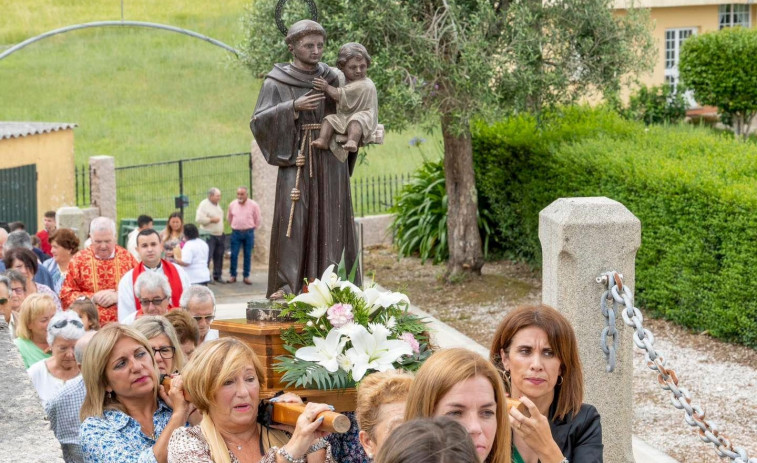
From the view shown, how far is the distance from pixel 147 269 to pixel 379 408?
15.7ft

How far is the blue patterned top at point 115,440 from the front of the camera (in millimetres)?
4758

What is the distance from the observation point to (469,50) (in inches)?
580

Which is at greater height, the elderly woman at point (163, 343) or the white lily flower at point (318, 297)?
the white lily flower at point (318, 297)

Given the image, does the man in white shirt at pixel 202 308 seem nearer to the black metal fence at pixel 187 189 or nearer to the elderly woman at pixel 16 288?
the elderly woman at pixel 16 288

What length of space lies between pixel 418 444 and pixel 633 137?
47.0 feet

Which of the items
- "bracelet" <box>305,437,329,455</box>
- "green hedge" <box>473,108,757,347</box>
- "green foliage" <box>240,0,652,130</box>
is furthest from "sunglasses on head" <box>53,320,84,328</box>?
"green foliage" <box>240,0,652,130</box>

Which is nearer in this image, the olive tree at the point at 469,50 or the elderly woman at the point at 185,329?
the elderly woman at the point at 185,329

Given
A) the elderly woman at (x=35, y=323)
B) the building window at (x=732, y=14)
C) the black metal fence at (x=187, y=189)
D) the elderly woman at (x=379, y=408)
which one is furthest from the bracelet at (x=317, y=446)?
the building window at (x=732, y=14)

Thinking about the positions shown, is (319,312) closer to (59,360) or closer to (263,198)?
(59,360)

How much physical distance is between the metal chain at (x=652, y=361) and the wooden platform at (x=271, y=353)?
1.74 meters

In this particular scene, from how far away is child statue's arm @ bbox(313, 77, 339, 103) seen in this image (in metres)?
5.91

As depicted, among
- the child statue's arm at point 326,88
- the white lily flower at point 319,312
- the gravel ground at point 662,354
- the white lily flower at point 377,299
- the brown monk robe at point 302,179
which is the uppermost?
the child statue's arm at point 326,88

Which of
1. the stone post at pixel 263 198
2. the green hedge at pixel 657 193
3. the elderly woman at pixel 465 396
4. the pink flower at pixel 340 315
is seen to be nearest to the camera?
the elderly woman at pixel 465 396

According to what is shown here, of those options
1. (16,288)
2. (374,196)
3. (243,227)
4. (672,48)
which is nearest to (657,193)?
(16,288)
